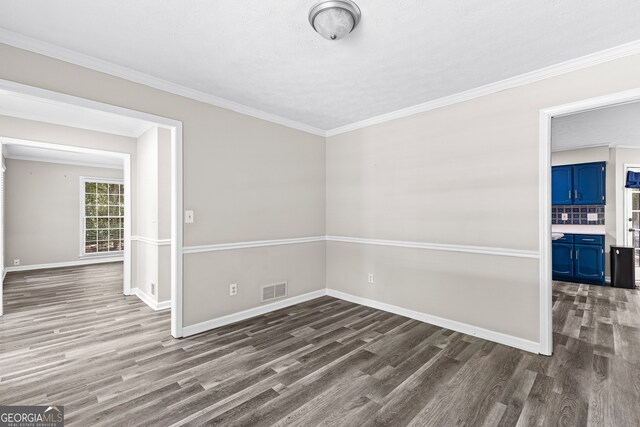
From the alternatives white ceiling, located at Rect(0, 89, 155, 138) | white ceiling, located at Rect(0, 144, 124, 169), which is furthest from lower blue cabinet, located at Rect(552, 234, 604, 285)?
white ceiling, located at Rect(0, 144, 124, 169)

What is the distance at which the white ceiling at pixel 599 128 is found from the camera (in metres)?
3.60

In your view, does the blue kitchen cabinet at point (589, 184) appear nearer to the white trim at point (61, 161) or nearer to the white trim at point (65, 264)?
the white trim at point (61, 161)

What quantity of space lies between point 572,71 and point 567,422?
265cm

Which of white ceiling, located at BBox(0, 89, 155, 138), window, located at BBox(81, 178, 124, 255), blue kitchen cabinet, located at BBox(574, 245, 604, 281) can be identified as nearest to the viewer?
white ceiling, located at BBox(0, 89, 155, 138)

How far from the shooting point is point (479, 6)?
5.77ft

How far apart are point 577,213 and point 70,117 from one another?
8.67 metres

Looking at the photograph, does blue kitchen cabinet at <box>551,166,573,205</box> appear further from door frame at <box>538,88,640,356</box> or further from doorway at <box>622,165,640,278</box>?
door frame at <box>538,88,640,356</box>

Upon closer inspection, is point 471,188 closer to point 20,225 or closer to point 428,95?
point 428,95

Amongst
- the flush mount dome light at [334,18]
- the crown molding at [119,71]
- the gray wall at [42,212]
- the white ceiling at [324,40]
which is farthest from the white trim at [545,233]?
the gray wall at [42,212]

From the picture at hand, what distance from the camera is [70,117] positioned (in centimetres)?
378

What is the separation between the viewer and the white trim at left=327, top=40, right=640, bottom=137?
2209 millimetres

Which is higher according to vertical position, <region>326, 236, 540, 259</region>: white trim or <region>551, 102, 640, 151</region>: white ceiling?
<region>551, 102, 640, 151</region>: white ceiling

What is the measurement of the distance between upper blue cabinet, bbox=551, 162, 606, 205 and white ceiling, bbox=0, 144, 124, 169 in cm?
849

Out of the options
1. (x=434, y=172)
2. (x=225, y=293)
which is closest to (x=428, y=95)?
(x=434, y=172)
